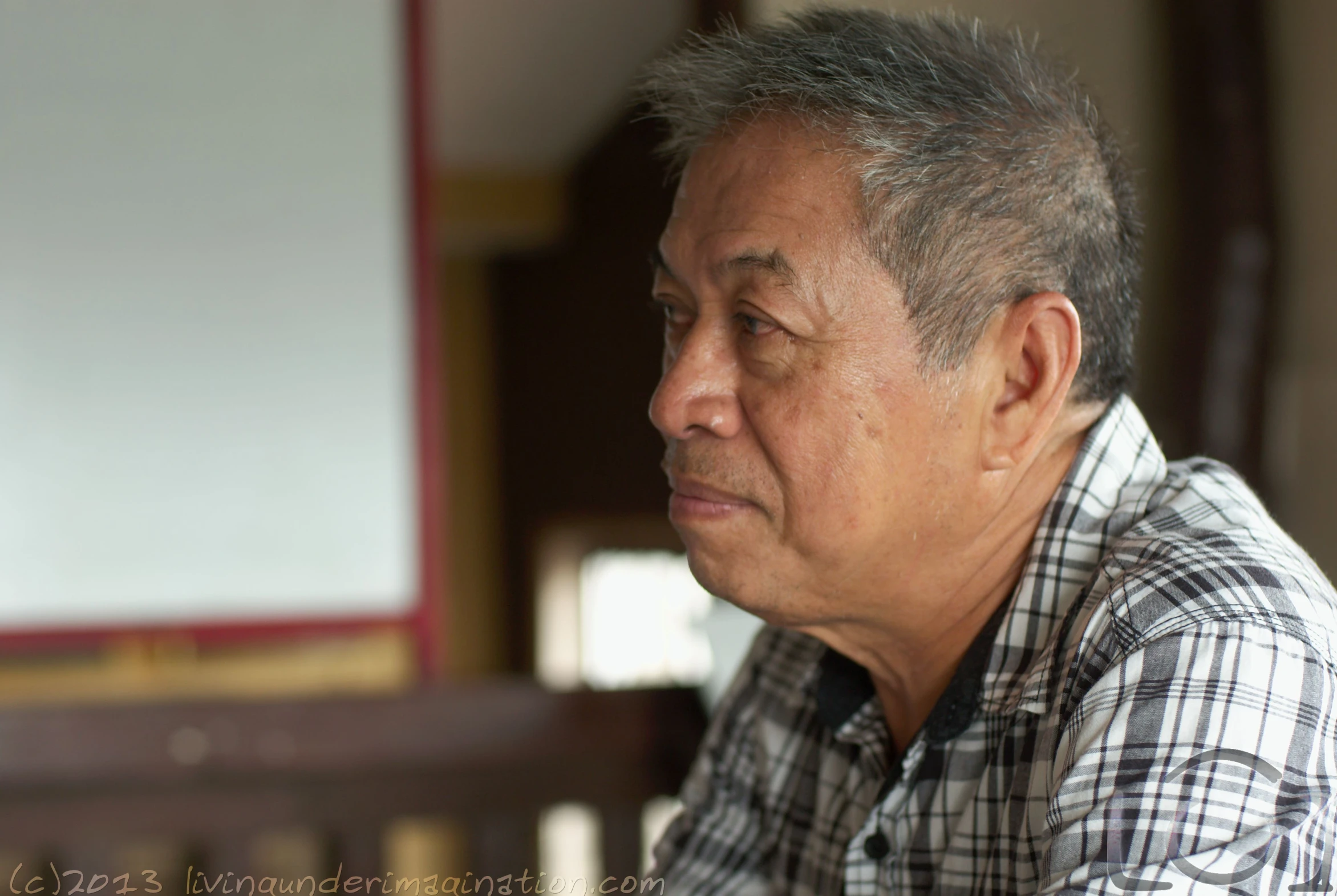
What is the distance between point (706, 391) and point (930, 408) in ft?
0.53

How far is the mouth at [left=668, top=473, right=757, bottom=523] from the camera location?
2.74ft

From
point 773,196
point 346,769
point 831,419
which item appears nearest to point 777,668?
point 831,419

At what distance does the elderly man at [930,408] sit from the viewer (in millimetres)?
787

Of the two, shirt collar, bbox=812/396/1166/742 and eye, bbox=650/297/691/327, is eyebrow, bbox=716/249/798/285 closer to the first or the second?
eye, bbox=650/297/691/327

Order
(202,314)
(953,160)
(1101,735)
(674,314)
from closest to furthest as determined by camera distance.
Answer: (1101,735)
(953,160)
(674,314)
(202,314)

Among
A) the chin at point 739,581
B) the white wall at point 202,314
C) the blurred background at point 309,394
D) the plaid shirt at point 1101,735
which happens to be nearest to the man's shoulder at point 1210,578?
the plaid shirt at point 1101,735

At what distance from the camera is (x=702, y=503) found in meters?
0.85

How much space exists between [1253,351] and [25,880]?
1.87 m

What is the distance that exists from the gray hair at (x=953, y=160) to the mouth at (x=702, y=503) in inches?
6.7

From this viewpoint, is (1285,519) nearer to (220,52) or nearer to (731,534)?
(731,534)

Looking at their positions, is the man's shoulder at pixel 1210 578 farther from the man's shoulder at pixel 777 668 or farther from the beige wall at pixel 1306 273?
the beige wall at pixel 1306 273

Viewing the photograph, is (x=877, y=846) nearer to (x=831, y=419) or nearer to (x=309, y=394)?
(x=831, y=419)

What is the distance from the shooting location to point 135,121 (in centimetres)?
170

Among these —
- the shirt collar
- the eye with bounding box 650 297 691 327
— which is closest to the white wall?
the eye with bounding box 650 297 691 327
